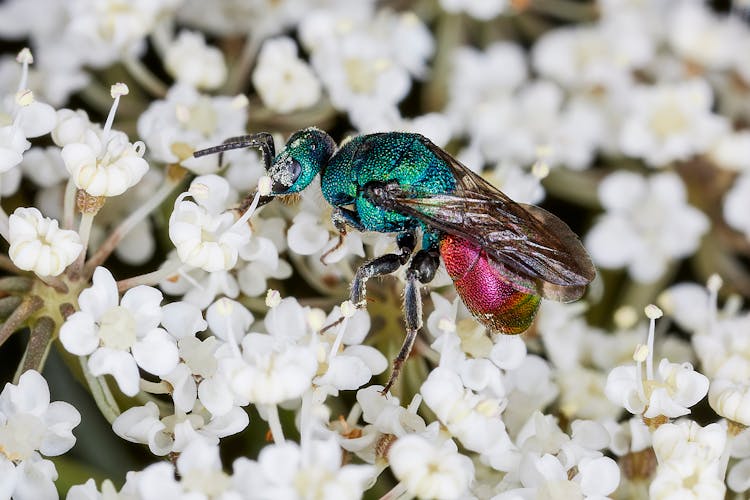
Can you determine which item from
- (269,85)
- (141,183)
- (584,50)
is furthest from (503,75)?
(141,183)

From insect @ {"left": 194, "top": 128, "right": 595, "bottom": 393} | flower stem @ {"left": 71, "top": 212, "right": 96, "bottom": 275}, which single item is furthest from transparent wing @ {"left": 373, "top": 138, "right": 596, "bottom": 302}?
flower stem @ {"left": 71, "top": 212, "right": 96, "bottom": 275}

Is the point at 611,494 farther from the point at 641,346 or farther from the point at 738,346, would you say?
the point at 738,346

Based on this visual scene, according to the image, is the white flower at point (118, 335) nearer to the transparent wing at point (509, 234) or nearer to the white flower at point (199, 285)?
the white flower at point (199, 285)

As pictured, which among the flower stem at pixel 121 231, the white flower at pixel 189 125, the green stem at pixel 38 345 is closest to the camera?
the green stem at pixel 38 345

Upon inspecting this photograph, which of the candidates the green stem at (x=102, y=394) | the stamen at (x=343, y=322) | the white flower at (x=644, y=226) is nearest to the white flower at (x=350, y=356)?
the stamen at (x=343, y=322)

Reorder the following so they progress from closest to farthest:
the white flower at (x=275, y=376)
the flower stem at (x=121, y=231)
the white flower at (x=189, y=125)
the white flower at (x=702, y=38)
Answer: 1. the white flower at (x=275, y=376)
2. the flower stem at (x=121, y=231)
3. the white flower at (x=189, y=125)
4. the white flower at (x=702, y=38)

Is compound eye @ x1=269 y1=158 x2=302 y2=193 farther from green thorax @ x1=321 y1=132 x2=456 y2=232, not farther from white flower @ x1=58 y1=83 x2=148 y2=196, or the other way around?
white flower @ x1=58 y1=83 x2=148 y2=196

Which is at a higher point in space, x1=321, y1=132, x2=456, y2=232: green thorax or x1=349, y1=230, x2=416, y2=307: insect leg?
x1=321, y1=132, x2=456, y2=232: green thorax
